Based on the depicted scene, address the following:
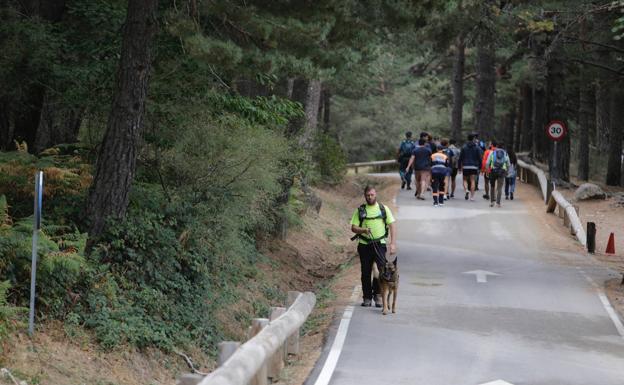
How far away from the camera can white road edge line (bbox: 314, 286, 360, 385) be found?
11562mm

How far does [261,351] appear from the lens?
952 cm

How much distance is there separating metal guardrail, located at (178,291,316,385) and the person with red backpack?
20.2 meters

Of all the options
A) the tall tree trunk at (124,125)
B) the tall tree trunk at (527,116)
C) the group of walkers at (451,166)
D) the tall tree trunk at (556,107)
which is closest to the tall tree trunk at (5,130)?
the tall tree trunk at (124,125)

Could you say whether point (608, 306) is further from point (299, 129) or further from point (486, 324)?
point (299, 129)

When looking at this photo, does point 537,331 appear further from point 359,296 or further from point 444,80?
point 444,80

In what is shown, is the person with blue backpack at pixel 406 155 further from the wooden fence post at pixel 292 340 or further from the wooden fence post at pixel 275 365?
the wooden fence post at pixel 275 365

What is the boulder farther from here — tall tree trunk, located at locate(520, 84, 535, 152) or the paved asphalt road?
tall tree trunk, located at locate(520, 84, 535, 152)

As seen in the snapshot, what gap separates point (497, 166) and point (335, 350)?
66.8 ft

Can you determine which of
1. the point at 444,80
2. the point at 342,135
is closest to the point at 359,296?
the point at 342,135

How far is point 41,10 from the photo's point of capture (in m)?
19.7

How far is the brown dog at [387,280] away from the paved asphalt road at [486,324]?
9.7 inches

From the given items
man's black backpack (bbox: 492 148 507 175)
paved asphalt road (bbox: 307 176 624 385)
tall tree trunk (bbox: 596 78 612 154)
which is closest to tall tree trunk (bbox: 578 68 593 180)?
tall tree trunk (bbox: 596 78 612 154)

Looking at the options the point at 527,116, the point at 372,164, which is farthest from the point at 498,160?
the point at 527,116

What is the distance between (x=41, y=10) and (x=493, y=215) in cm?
1672
